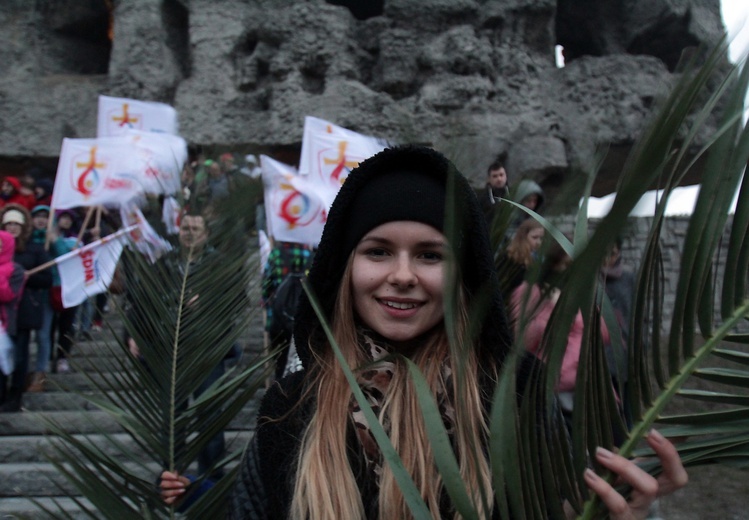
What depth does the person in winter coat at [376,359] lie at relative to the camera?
1135 mm

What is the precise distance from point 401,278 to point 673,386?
1.78 ft

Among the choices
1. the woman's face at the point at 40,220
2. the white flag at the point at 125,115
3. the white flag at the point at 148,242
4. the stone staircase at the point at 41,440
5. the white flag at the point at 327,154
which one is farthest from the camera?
the white flag at the point at 125,115

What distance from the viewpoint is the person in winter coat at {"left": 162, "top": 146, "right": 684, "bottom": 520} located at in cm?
113

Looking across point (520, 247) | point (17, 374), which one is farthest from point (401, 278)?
point (17, 374)

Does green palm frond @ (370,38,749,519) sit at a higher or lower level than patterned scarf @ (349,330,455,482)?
higher

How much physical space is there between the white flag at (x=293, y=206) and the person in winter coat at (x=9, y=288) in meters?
1.77

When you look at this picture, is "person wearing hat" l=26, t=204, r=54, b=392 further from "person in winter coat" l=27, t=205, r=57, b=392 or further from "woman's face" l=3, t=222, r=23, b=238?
"woman's face" l=3, t=222, r=23, b=238

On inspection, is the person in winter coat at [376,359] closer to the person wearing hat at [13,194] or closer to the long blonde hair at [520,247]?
the long blonde hair at [520,247]

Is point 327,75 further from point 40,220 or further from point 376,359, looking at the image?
point 376,359

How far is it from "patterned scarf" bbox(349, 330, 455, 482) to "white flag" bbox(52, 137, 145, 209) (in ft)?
13.6

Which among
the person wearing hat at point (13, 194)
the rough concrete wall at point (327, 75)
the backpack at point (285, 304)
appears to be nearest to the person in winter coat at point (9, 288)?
the backpack at point (285, 304)

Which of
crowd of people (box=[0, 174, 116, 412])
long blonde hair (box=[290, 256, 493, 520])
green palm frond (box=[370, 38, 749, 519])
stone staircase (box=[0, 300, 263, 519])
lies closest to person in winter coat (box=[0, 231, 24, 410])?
crowd of people (box=[0, 174, 116, 412])

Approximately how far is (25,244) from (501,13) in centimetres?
754

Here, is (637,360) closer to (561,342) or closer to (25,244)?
(561,342)
